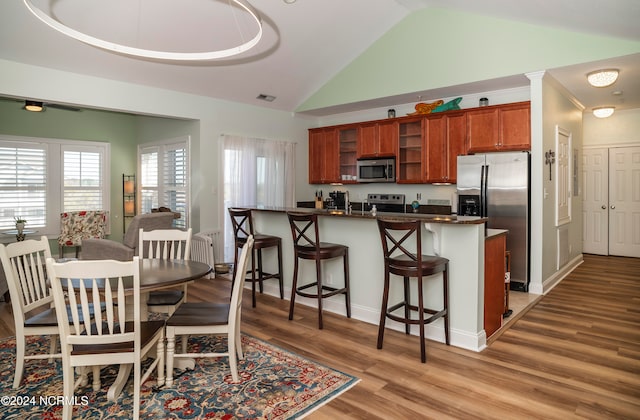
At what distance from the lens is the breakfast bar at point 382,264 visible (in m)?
3.27

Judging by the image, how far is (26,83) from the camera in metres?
4.53

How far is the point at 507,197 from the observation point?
508cm

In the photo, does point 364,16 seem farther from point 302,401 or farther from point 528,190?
point 302,401

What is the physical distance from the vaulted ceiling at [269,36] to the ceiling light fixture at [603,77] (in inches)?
3.6

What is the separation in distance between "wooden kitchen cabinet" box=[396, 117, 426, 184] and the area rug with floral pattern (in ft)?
13.1

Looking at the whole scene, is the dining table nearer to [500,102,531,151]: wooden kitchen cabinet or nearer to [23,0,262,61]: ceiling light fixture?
[23,0,262,61]: ceiling light fixture

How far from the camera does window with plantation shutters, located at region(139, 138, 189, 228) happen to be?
6.51m

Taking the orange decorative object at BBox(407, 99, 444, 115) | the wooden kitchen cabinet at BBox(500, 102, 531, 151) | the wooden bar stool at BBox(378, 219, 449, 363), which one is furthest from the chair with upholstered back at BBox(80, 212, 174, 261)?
the wooden kitchen cabinet at BBox(500, 102, 531, 151)

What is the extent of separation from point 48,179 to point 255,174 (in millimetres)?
3623

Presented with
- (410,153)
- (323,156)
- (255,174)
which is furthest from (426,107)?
(255,174)

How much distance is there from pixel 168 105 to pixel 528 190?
492 cm

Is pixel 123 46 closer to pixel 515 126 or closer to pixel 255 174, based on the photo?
pixel 255 174

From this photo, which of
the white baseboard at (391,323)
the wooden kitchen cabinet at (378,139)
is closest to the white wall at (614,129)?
the wooden kitchen cabinet at (378,139)

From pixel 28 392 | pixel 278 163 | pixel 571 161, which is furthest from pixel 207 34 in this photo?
pixel 571 161
